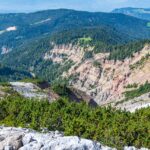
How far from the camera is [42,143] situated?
2372 inches

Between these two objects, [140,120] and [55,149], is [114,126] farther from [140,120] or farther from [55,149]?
[55,149]

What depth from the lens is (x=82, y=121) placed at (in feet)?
291

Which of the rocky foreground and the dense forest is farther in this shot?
the dense forest

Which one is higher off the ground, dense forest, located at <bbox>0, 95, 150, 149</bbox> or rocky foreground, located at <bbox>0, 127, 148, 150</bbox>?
rocky foreground, located at <bbox>0, 127, 148, 150</bbox>

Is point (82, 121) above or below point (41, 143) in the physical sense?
below

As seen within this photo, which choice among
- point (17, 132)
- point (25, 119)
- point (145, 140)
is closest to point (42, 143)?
point (17, 132)

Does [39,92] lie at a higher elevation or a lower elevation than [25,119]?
lower

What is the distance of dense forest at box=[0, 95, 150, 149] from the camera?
82.4 metres

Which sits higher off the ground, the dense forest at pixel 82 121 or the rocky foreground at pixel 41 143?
the rocky foreground at pixel 41 143

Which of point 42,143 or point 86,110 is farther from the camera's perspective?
point 86,110

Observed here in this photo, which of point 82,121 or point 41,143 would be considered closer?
point 41,143

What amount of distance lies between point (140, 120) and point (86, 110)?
14.7 meters

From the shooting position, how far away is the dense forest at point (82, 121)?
270ft

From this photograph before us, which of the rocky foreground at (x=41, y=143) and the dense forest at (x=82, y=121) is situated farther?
the dense forest at (x=82, y=121)
